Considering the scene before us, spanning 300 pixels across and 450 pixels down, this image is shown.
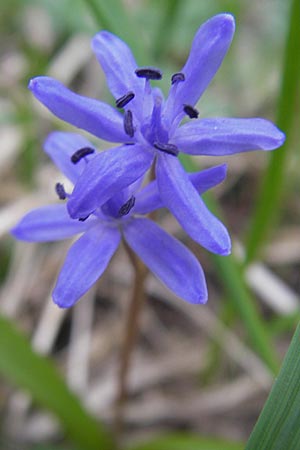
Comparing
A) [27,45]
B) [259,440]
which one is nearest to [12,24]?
[27,45]

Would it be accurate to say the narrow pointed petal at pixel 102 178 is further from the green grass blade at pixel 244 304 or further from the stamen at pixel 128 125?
the green grass blade at pixel 244 304

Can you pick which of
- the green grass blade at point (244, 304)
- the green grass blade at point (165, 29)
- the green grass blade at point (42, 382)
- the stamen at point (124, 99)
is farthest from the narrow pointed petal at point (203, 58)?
the green grass blade at point (165, 29)

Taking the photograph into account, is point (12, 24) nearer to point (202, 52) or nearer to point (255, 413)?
point (255, 413)

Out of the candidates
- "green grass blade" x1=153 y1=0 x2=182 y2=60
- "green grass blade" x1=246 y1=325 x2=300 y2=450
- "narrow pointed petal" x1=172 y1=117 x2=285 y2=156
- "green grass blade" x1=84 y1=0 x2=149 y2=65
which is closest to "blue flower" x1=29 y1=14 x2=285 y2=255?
"narrow pointed petal" x1=172 y1=117 x2=285 y2=156

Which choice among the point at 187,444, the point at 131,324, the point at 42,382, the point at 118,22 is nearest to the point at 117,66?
the point at 118,22

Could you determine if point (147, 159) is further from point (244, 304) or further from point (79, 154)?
point (244, 304)
